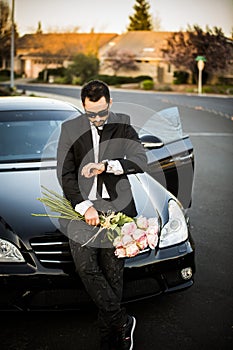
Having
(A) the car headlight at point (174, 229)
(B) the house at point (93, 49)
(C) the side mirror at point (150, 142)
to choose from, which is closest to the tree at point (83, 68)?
(B) the house at point (93, 49)

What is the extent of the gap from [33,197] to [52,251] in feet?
2.27

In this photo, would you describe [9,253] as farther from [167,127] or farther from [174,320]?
[167,127]

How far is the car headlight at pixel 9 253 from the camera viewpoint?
3.71m

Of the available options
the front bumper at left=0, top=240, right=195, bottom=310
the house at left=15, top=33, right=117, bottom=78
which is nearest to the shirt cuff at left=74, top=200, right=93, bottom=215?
the front bumper at left=0, top=240, right=195, bottom=310

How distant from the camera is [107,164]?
3641 mm

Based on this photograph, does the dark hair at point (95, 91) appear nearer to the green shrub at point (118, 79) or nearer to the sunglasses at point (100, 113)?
the sunglasses at point (100, 113)

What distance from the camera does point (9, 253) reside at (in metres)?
3.72

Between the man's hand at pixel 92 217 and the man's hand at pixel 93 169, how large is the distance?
0.22 m

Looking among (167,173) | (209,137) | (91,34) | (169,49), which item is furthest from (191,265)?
(91,34)

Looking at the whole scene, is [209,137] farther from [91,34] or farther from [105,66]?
[91,34]

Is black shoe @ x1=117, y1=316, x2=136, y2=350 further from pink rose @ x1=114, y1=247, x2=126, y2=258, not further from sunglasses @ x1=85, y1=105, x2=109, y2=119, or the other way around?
sunglasses @ x1=85, y1=105, x2=109, y2=119

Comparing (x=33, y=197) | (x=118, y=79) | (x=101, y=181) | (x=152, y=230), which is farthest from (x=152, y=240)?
(x=118, y=79)

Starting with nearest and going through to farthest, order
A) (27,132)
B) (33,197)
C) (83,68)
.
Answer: (33,197)
(27,132)
(83,68)

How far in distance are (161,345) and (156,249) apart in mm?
623
